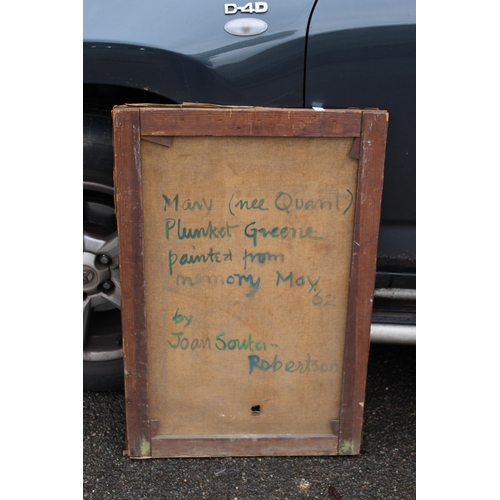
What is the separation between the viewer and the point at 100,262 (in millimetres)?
2510

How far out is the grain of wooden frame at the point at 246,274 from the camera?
206cm

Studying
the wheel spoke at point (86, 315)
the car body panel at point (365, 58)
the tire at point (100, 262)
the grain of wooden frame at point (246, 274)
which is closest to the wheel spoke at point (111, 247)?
the tire at point (100, 262)

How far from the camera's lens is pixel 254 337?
89.3 inches

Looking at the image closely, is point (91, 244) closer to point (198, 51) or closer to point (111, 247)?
point (111, 247)

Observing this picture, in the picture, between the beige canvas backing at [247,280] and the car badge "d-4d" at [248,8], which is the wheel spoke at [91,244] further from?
the car badge "d-4d" at [248,8]

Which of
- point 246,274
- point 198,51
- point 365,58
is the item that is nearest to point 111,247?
point 246,274

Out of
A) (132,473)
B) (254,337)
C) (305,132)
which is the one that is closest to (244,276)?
(254,337)

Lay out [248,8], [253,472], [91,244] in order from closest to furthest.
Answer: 1. [248,8]
2. [253,472]
3. [91,244]

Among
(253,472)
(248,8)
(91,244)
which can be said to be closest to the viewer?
(248,8)

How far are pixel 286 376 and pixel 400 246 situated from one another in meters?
0.66

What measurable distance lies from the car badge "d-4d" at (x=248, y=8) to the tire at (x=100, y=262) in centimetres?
60

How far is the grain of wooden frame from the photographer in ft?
6.77

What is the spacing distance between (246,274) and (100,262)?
2.16ft

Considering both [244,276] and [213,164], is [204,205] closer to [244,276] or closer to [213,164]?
[213,164]
